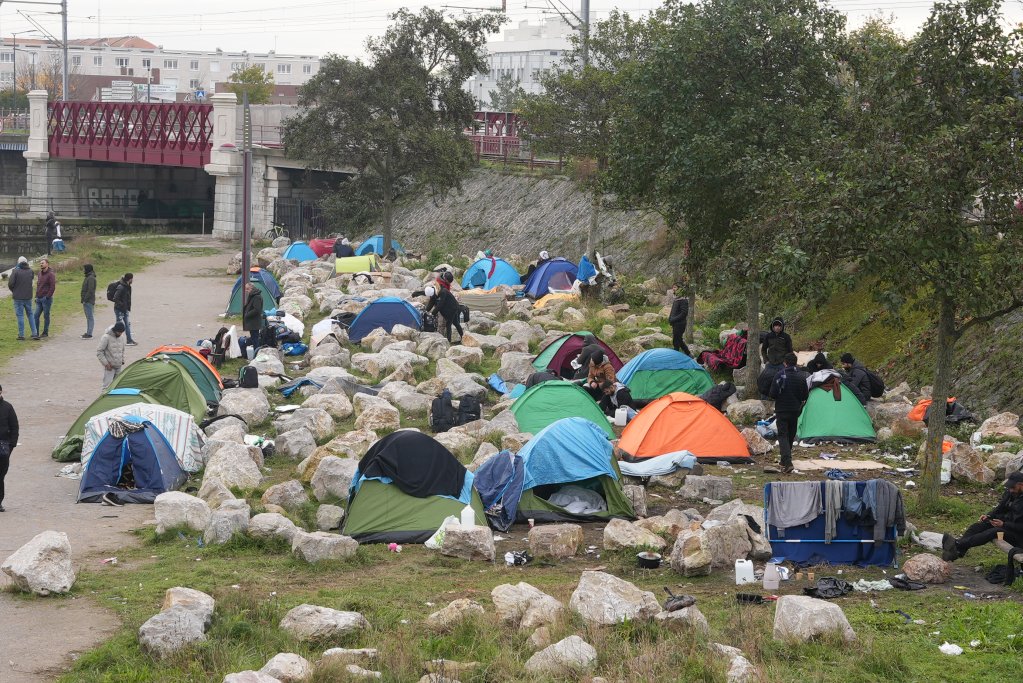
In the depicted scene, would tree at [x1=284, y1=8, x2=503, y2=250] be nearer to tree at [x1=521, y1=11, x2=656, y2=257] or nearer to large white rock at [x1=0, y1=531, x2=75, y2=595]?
tree at [x1=521, y1=11, x2=656, y2=257]

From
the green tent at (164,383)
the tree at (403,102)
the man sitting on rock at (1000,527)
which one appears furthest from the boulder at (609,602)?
the tree at (403,102)

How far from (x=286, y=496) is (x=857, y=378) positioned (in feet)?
30.5

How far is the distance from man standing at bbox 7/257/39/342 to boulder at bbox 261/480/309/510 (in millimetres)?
12670

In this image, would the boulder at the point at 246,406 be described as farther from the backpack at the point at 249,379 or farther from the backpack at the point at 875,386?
the backpack at the point at 875,386

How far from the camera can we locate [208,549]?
37.1 ft

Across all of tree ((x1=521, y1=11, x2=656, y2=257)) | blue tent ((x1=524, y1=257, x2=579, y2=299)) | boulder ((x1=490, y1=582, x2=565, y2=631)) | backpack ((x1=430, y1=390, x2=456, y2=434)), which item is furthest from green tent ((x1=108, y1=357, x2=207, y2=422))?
tree ((x1=521, y1=11, x2=656, y2=257))

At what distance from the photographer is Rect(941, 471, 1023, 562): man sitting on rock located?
1012 centimetres

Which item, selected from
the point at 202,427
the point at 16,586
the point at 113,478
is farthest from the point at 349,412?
the point at 16,586

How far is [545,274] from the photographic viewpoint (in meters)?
31.4

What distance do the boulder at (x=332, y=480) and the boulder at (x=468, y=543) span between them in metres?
2.07

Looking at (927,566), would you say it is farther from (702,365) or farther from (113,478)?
(702,365)

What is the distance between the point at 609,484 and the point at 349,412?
5859mm

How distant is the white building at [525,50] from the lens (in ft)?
366

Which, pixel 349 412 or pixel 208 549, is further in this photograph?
pixel 349 412
